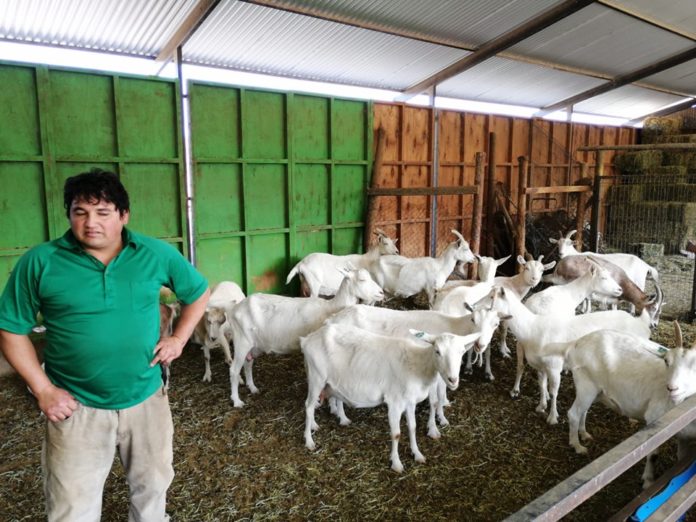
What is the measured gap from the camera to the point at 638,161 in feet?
55.3

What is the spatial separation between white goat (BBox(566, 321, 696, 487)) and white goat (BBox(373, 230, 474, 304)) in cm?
401

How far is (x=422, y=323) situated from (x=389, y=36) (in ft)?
20.5

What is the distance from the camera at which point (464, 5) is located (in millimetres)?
8664

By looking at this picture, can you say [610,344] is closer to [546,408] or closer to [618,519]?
[546,408]

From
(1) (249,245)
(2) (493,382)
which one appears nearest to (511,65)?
(1) (249,245)

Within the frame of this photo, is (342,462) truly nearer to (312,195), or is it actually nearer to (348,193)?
(312,195)

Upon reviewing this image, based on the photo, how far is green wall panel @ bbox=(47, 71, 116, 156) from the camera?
22.9 feet

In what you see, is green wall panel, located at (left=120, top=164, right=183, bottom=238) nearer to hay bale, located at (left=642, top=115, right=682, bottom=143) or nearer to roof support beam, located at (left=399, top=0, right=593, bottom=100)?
roof support beam, located at (left=399, top=0, right=593, bottom=100)

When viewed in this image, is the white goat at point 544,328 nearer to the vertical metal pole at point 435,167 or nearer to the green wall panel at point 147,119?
the green wall panel at point 147,119

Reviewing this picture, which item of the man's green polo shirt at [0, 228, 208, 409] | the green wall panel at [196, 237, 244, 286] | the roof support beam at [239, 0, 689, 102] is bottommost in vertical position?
the green wall panel at [196, 237, 244, 286]

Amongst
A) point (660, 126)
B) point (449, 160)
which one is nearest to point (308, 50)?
point (449, 160)

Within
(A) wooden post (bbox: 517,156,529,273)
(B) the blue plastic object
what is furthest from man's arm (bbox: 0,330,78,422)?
(A) wooden post (bbox: 517,156,529,273)

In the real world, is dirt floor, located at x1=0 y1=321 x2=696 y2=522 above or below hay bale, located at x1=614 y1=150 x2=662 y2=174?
below

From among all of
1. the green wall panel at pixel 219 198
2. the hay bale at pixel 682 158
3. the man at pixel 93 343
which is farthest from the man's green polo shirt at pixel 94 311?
the hay bale at pixel 682 158
